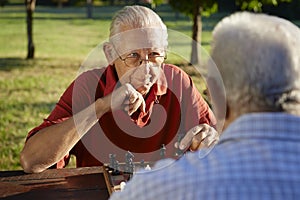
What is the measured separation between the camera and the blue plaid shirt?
1.21 metres

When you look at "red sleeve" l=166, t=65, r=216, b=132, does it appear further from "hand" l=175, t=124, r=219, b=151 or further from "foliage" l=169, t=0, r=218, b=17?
"foliage" l=169, t=0, r=218, b=17

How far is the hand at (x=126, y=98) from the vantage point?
102 inches

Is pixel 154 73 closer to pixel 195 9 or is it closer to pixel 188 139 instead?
pixel 188 139

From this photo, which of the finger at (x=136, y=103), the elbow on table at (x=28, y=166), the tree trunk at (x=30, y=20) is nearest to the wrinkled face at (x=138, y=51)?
the finger at (x=136, y=103)

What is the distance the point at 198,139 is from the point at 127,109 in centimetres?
36

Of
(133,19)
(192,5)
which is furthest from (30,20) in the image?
(133,19)

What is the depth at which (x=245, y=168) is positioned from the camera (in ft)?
4.04

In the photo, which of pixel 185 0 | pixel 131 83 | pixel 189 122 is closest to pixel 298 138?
A: pixel 131 83

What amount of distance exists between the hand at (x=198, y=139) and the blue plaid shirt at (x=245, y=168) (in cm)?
133

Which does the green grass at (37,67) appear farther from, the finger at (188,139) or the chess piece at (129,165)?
the chess piece at (129,165)

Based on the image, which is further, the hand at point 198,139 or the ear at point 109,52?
the ear at point 109,52

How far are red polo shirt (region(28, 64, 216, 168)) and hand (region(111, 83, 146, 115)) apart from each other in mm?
237

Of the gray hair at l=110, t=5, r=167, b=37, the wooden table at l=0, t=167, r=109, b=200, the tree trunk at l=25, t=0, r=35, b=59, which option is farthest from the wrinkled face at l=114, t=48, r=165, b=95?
the tree trunk at l=25, t=0, r=35, b=59

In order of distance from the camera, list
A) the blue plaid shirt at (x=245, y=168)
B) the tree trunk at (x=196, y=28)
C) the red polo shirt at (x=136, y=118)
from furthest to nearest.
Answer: the tree trunk at (x=196, y=28)
the red polo shirt at (x=136, y=118)
the blue plaid shirt at (x=245, y=168)
